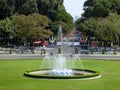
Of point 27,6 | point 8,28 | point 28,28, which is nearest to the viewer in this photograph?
point 28,28

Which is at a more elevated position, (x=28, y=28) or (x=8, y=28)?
(x=8, y=28)

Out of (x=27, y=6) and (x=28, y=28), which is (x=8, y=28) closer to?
(x=28, y=28)

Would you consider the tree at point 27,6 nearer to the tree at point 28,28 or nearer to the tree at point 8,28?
the tree at point 8,28

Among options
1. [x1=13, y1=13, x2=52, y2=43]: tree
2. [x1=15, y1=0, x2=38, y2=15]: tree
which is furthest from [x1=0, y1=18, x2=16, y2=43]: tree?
[x1=15, y1=0, x2=38, y2=15]: tree

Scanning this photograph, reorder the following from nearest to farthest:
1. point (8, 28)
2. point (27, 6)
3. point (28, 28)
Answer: point (28, 28), point (8, 28), point (27, 6)

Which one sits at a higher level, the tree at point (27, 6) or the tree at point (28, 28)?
the tree at point (27, 6)

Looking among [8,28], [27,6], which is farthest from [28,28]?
[27,6]

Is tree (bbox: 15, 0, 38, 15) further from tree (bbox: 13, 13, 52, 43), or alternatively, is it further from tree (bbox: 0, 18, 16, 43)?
tree (bbox: 13, 13, 52, 43)

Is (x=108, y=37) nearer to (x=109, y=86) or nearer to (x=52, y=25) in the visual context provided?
(x=52, y=25)

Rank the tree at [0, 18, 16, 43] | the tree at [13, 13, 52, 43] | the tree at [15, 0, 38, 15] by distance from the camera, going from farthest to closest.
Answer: the tree at [15, 0, 38, 15], the tree at [0, 18, 16, 43], the tree at [13, 13, 52, 43]

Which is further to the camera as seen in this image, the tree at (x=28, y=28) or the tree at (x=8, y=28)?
the tree at (x=8, y=28)

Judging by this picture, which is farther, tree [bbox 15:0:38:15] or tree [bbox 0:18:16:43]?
tree [bbox 15:0:38:15]

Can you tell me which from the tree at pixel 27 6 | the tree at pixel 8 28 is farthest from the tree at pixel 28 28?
the tree at pixel 27 6

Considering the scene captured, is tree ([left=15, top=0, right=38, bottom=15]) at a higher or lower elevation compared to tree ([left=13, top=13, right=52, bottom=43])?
higher
